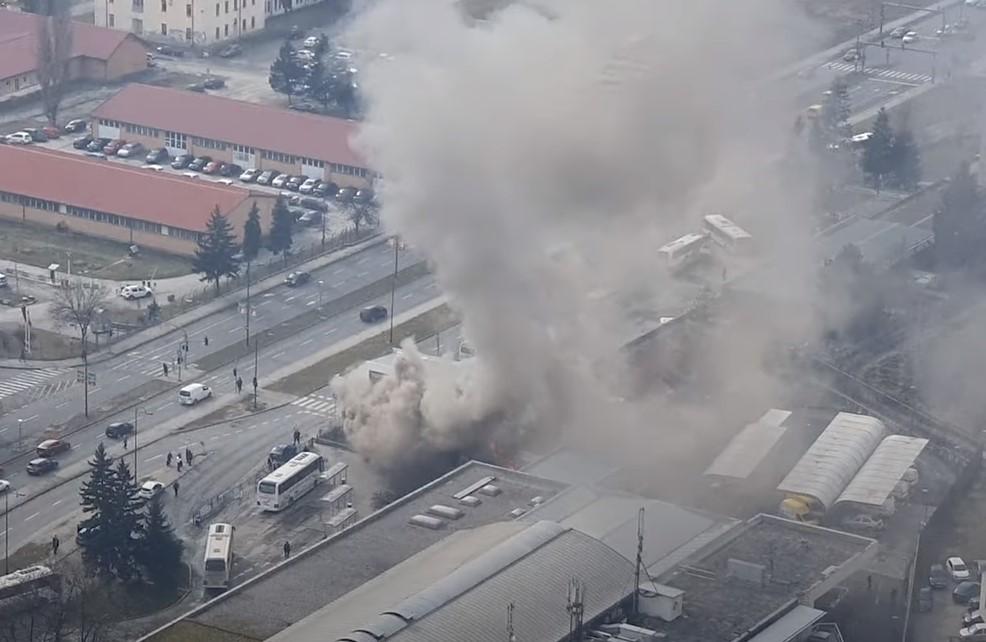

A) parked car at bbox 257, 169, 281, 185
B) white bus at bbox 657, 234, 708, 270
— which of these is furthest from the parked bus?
parked car at bbox 257, 169, 281, 185

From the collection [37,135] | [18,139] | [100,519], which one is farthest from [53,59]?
[100,519]

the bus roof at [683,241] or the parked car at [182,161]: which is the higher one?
the bus roof at [683,241]

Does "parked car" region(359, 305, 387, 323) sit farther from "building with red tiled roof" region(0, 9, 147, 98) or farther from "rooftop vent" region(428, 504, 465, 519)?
"building with red tiled roof" region(0, 9, 147, 98)

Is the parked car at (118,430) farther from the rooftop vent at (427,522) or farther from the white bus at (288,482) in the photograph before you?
Answer: the rooftop vent at (427,522)

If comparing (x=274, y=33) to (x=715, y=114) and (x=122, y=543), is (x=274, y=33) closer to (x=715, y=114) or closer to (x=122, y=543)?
(x=715, y=114)

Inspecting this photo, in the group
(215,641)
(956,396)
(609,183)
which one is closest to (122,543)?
(215,641)

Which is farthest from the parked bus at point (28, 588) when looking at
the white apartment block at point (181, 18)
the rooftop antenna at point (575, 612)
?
the white apartment block at point (181, 18)
